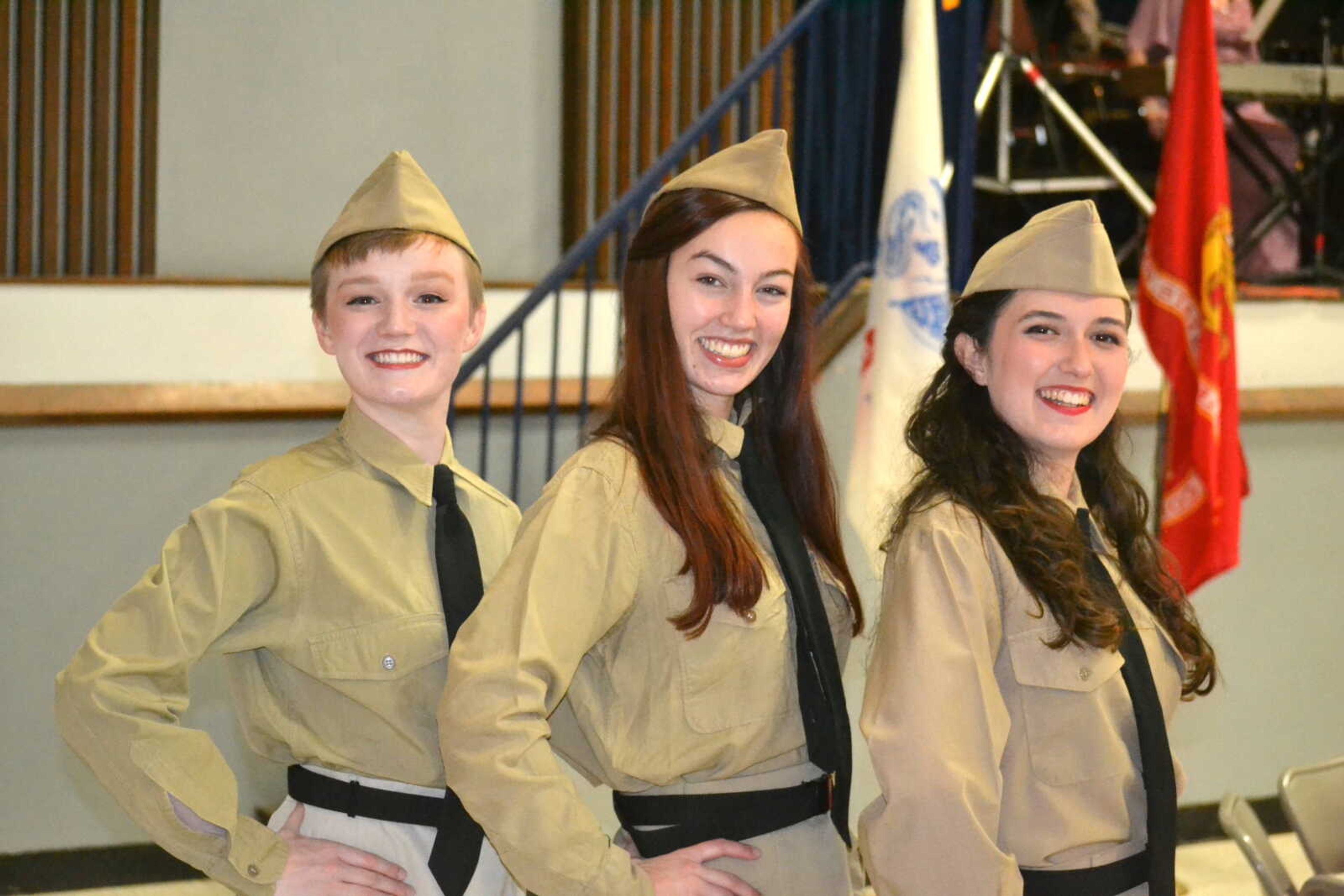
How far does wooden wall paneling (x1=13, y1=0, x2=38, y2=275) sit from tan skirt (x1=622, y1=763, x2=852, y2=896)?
3.21m

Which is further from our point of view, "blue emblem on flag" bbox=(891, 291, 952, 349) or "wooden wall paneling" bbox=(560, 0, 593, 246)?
"wooden wall paneling" bbox=(560, 0, 593, 246)

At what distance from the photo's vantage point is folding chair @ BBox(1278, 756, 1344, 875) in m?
2.38

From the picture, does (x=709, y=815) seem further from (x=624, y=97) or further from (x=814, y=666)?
(x=624, y=97)

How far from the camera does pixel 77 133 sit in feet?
13.8

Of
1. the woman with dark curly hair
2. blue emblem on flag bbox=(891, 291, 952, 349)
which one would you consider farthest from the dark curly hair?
blue emblem on flag bbox=(891, 291, 952, 349)

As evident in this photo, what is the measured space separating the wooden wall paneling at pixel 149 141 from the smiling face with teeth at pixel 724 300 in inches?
120

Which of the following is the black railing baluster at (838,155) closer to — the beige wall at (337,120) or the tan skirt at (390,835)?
the beige wall at (337,120)

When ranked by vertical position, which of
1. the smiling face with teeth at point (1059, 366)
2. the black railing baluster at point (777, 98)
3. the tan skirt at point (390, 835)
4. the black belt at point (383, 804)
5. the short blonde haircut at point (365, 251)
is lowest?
the tan skirt at point (390, 835)

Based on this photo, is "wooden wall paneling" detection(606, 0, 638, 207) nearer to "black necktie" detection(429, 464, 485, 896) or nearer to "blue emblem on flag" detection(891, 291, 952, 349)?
"blue emblem on flag" detection(891, 291, 952, 349)

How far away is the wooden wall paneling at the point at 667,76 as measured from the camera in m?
4.77

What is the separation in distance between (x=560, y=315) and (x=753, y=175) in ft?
8.46

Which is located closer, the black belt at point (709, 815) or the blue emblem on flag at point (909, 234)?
the black belt at point (709, 815)

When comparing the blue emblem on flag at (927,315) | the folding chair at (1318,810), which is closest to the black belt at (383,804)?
the folding chair at (1318,810)

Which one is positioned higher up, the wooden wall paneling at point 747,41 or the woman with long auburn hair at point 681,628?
the wooden wall paneling at point 747,41
